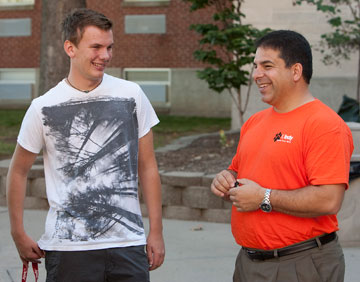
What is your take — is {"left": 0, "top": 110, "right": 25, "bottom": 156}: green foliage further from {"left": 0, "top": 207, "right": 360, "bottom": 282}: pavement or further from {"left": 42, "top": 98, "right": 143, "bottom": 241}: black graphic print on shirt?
{"left": 42, "top": 98, "right": 143, "bottom": 241}: black graphic print on shirt

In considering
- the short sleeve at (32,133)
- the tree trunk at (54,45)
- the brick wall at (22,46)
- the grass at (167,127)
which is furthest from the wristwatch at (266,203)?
the brick wall at (22,46)

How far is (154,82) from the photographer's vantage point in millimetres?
19172

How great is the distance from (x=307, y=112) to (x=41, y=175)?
520 cm

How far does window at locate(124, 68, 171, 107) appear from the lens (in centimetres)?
1898

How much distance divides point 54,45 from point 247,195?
679 centimetres

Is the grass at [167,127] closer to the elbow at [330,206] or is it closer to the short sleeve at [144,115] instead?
the short sleeve at [144,115]

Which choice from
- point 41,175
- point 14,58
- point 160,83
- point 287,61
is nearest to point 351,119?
point 41,175

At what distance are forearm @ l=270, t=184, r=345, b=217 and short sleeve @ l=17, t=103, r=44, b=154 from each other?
1141mm

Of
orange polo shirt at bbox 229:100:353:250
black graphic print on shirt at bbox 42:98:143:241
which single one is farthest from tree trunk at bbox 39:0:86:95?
orange polo shirt at bbox 229:100:353:250

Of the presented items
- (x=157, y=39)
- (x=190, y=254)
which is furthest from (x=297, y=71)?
(x=157, y=39)

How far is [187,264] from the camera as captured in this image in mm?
5504

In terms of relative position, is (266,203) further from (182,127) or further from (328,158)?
(182,127)

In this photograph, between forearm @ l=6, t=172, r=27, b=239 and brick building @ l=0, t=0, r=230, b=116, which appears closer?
forearm @ l=6, t=172, r=27, b=239

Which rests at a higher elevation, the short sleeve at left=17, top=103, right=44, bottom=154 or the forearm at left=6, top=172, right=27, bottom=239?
the short sleeve at left=17, top=103, right=44, bottom=154
